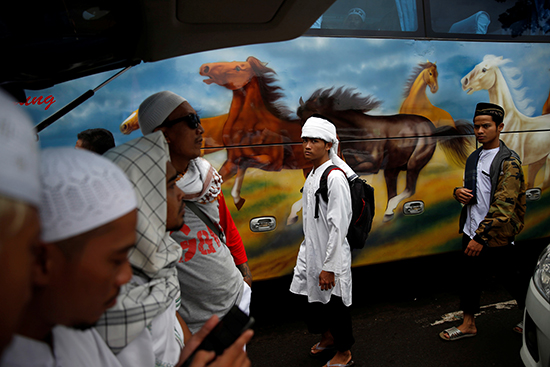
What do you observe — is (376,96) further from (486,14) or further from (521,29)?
(521,29)

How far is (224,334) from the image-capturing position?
1094 mm

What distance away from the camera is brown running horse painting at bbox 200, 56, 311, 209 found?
3.11 m

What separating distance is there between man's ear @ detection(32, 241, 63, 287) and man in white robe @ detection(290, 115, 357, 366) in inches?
83.4

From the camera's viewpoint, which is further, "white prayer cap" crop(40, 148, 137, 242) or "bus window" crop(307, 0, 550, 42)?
"bus window" crop(307, 0, 550, 42)

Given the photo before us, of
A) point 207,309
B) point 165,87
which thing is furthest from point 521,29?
point 207,309

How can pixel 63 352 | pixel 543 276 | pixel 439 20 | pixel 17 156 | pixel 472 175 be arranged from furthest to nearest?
1. pixel 439 20
2. pixel 472 175
3. pixel 543 276
4. pixel 63 352
5. pixel 17 156

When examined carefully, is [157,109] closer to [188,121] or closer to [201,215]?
[188,121]

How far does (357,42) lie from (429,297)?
9.23 ft

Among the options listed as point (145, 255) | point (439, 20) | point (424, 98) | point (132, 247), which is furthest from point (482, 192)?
point (132, 247)

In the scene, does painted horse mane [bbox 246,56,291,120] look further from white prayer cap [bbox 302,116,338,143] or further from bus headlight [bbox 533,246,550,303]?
bus headlight [bbox 533,246,550,303]

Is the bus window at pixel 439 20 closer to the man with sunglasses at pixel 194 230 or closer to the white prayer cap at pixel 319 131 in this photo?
the white prayer cap at pixel 319 131

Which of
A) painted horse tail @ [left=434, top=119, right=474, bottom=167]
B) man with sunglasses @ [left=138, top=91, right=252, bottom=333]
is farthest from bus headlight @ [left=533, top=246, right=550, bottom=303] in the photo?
man with sunglasses @ [left=138, top=91, right=252, bottom=333]

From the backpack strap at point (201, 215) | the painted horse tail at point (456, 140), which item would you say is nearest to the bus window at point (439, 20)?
the painted horse tail at point (456, 140)

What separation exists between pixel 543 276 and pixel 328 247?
1375mm
